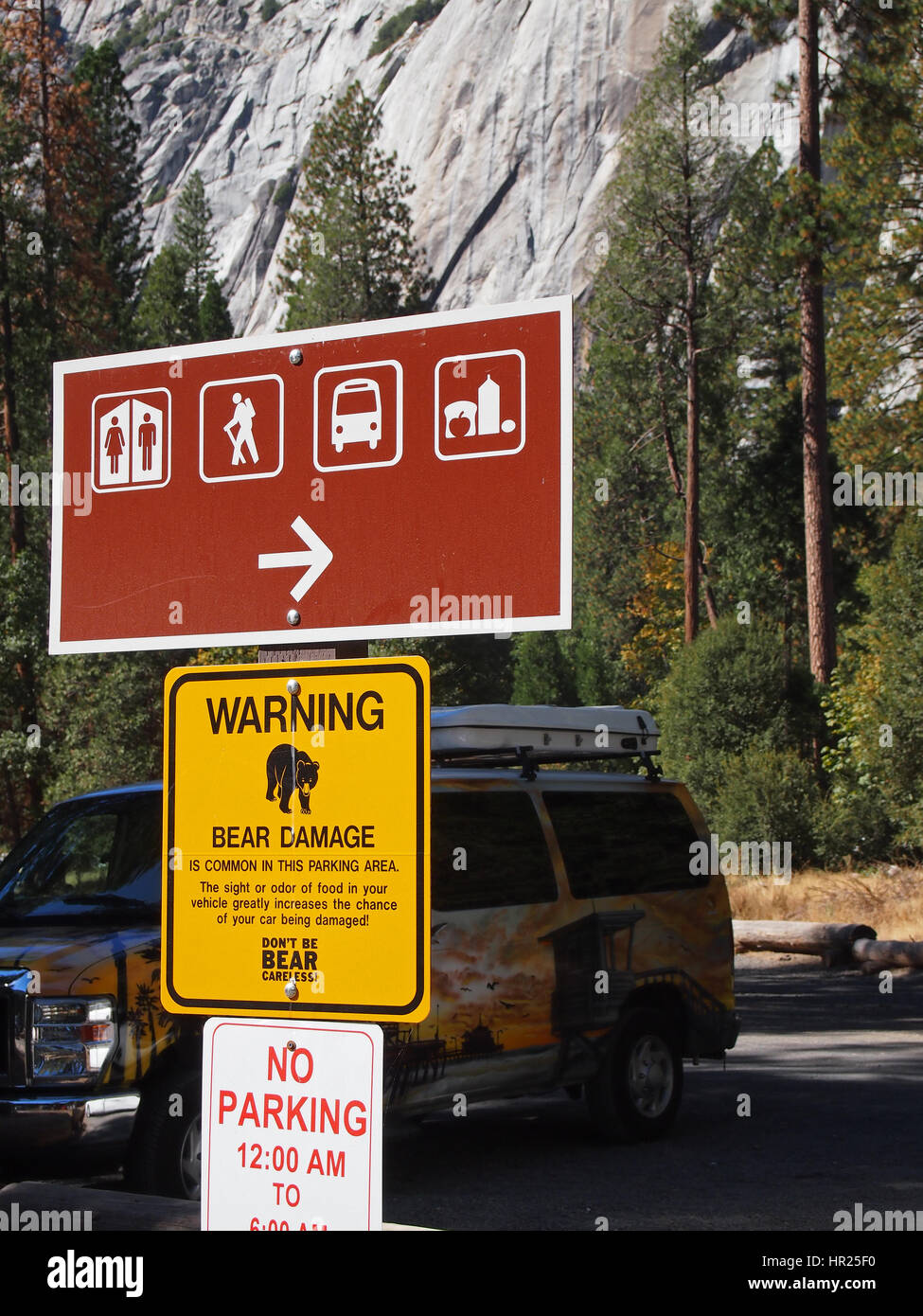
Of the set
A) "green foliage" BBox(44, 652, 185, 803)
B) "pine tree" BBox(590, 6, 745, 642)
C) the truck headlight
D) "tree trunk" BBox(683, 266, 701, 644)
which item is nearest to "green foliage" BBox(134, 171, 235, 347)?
"pine tree" BBox(590, 6, 745, 642)

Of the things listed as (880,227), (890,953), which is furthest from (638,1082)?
(880,227)

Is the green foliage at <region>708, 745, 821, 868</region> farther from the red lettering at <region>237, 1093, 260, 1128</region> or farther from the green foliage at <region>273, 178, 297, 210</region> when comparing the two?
the green foliage at <region>273, 178, 297, 210</region>

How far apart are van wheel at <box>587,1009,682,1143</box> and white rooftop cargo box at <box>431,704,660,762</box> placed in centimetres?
167

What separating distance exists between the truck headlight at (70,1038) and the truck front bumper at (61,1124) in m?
0.11

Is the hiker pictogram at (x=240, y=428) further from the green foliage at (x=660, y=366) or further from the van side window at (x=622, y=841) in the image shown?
the green foliage at (x=660, y=366)

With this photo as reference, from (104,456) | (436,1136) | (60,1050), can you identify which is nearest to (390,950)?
(104,456)

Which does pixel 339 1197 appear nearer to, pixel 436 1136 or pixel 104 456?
pixel 104 456

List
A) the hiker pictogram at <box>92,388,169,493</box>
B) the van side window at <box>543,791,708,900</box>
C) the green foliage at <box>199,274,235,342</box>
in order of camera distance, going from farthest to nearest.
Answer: the green foliage at <box>199,274,235,342</box>
the van side window at <box>543,791,708,900</box>
the hiker pictogram at <box>92,388,169,493</box>

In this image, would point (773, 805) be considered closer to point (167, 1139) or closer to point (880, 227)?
point (880, 227)

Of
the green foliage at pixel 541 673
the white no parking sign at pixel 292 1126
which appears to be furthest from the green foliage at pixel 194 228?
the white no parking sign at pixel 292 1126

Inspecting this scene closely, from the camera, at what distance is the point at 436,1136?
10.6 m

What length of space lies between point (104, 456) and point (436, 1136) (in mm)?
7623

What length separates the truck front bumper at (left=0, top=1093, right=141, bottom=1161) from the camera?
24.3ft

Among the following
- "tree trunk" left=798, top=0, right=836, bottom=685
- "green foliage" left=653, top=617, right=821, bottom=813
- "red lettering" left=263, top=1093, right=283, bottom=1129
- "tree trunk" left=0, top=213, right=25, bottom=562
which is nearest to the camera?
"red lettering" left=263, top=1093, right=283, bottom=1129
